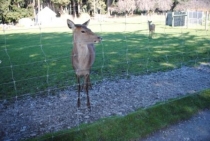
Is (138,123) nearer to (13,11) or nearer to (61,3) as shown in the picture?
(61,3)

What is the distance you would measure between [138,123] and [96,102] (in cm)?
141

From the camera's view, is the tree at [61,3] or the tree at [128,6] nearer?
the tree at [128,6]

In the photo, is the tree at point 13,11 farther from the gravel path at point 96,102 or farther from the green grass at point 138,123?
the green grass at point 138,123

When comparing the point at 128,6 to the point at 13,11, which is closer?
the point at 128,6

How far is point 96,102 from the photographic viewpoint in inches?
229

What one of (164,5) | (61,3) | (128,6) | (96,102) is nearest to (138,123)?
(96,102)

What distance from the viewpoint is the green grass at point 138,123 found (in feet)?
13.9

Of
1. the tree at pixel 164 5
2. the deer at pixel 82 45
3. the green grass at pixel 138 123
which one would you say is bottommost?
the green grass at pixel 138 123

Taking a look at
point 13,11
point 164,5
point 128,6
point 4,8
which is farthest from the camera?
point 13,11

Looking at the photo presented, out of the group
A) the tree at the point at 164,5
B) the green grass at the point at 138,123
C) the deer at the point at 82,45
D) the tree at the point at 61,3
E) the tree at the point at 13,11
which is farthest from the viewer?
the tree at the point at 61,3

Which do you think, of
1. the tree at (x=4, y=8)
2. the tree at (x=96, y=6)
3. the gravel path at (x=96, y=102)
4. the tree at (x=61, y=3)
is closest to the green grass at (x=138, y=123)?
the gravel path at (x=96, y=102)

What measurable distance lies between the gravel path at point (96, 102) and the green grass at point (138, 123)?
43 centimetres

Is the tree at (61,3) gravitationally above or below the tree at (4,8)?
above

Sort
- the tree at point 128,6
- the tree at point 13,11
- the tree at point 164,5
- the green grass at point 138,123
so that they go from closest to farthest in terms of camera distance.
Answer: the green grass at point 138,123 → the tree at point 164,5 → the tree at point 128,6 → the tree at point 13,11
